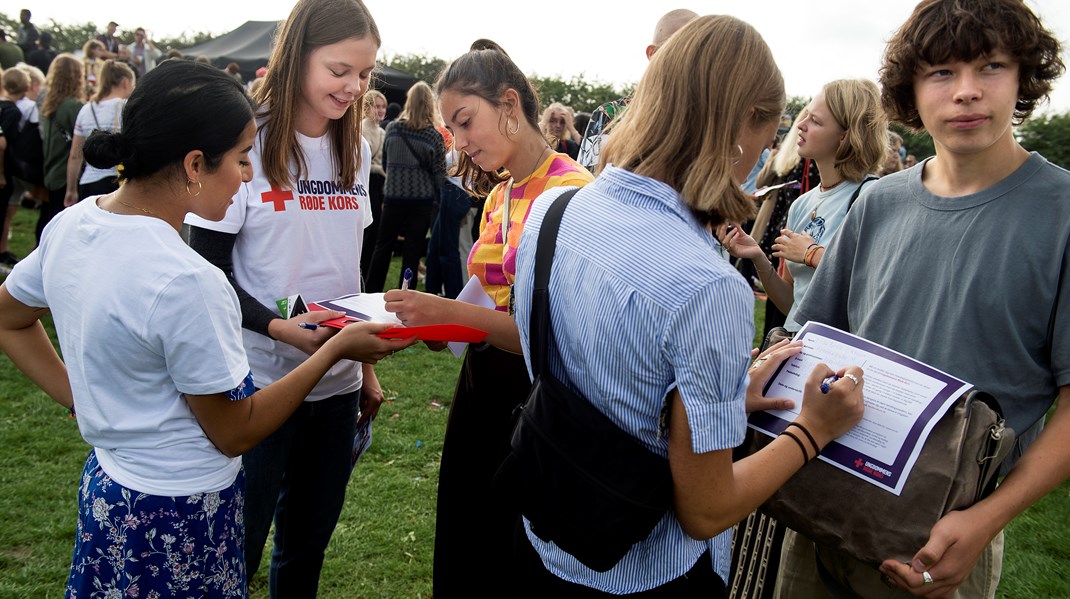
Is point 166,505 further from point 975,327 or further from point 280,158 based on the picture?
point 975,327

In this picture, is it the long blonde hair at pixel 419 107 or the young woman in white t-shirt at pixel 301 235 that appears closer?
the young woman in white t-shirt at pixel 301 235

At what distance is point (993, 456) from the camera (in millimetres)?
1575

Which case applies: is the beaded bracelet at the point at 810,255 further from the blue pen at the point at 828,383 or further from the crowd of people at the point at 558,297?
the blue pen at the point at 828,383

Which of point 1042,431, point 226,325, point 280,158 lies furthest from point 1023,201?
point 280,158

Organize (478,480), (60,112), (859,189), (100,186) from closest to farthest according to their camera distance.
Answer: (478,480)
(859,189)
(100,186)
(60,112)

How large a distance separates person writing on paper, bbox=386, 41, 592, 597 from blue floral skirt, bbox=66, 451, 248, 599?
0.96 meters

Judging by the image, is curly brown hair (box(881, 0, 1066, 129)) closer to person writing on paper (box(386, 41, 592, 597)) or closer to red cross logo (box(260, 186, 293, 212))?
person writing on paper (box(386, 41, 592, 597))

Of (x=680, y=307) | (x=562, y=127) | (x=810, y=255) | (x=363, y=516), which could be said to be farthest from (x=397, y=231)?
(x=680, y=307)

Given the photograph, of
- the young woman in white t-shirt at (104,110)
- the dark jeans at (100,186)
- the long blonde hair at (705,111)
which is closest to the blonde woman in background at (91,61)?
the young woman in white t-shirt at (104,110)

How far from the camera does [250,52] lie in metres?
15.3

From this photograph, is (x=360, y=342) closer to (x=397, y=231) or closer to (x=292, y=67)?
(x=292, y=67)

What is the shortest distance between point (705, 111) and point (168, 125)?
1.21 metres

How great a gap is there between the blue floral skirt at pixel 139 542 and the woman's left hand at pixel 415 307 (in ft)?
2.18

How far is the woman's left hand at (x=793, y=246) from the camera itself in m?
3.33
